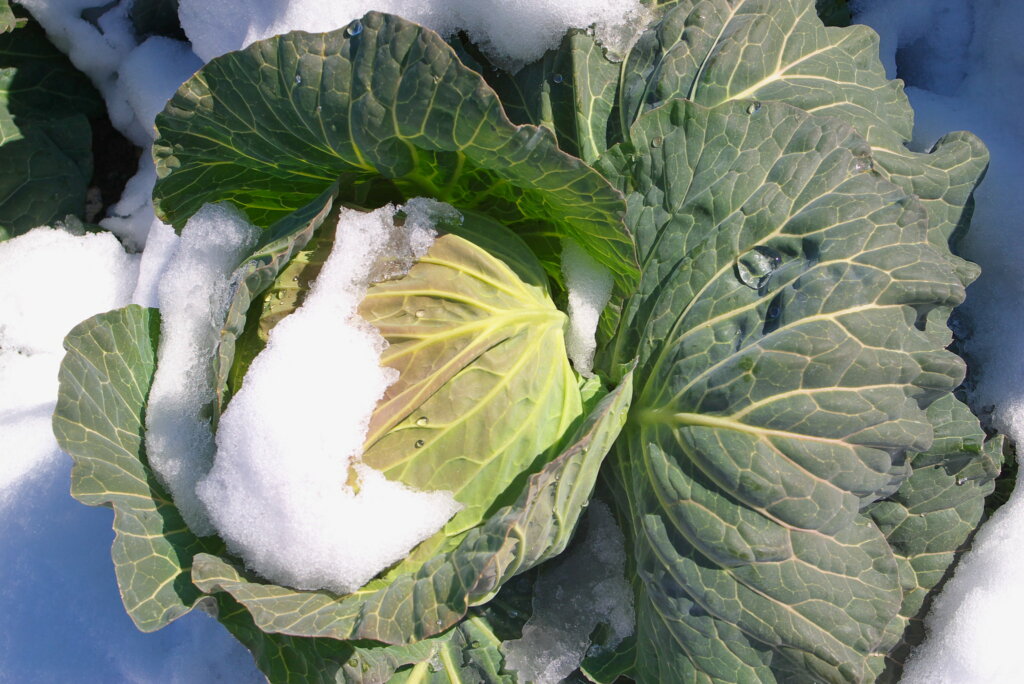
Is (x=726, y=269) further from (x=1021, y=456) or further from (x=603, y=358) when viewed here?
(x=1021, y=456)

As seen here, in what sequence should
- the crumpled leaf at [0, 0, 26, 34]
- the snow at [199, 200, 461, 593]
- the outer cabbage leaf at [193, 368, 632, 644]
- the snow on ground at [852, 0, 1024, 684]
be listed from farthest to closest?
1. the crumpled leaf at [0, 0, 26, 34]
2. the snow on ground at [852, 0, 1024, 684]
3. the snow at [199, 200, 461, 593]
4. the outer cabbage leaf at [193, 368, 632, 644]

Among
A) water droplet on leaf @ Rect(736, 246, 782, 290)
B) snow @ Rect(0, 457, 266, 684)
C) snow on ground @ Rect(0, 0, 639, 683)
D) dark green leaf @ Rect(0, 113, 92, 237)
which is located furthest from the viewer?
dark green leaf @ Rect(0, 113, 92, 237)

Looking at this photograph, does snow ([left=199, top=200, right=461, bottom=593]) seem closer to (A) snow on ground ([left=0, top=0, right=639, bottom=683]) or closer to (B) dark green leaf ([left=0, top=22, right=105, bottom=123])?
(A) snow on ground ([left=0, top=0, right=639, bottom=683])

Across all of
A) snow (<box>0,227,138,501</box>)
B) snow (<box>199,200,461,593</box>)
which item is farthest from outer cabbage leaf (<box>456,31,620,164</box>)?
snow (<box>0,227,138,501</box>)

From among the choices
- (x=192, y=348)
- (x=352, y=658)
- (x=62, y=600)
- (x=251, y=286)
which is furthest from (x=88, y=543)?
(x=251, y=286)

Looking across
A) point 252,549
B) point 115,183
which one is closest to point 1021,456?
point 252,549
